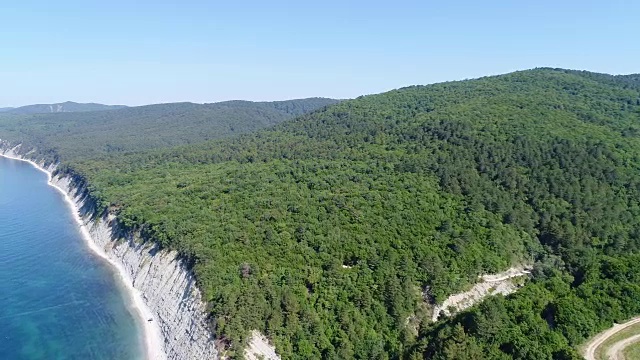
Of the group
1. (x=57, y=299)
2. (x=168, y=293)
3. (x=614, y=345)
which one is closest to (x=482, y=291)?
(x=614, y=345)

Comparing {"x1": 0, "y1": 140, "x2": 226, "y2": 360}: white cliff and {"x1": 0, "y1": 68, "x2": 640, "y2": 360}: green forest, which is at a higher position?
{"x1": 0, "y1": 68, "x2": 640, "y2": 360}: green forest

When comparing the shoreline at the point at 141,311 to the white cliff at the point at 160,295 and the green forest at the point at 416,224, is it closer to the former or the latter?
the white cliff at the point at 160,295

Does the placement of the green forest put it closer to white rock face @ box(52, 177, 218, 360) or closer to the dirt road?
the dirt road

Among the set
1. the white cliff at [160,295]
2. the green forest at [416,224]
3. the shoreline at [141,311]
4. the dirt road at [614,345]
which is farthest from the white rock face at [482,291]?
the shoreline at [141,311]

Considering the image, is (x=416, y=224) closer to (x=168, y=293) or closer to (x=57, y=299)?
(x=168, y=293)

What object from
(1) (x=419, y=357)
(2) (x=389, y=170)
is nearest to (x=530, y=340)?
(1) (x=419, y=357)

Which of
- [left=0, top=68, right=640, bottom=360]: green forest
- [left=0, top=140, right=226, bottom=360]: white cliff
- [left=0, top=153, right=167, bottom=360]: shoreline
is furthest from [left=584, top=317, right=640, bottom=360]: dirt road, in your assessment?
[left=0, top=153, right=167, bottom=360]: shoreline

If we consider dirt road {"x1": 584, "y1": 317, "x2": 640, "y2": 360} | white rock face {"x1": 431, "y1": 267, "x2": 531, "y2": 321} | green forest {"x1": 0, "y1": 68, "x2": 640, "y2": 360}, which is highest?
green forest {"x1": 0, "y1": 68, "x2": 640, "y2": 360}
